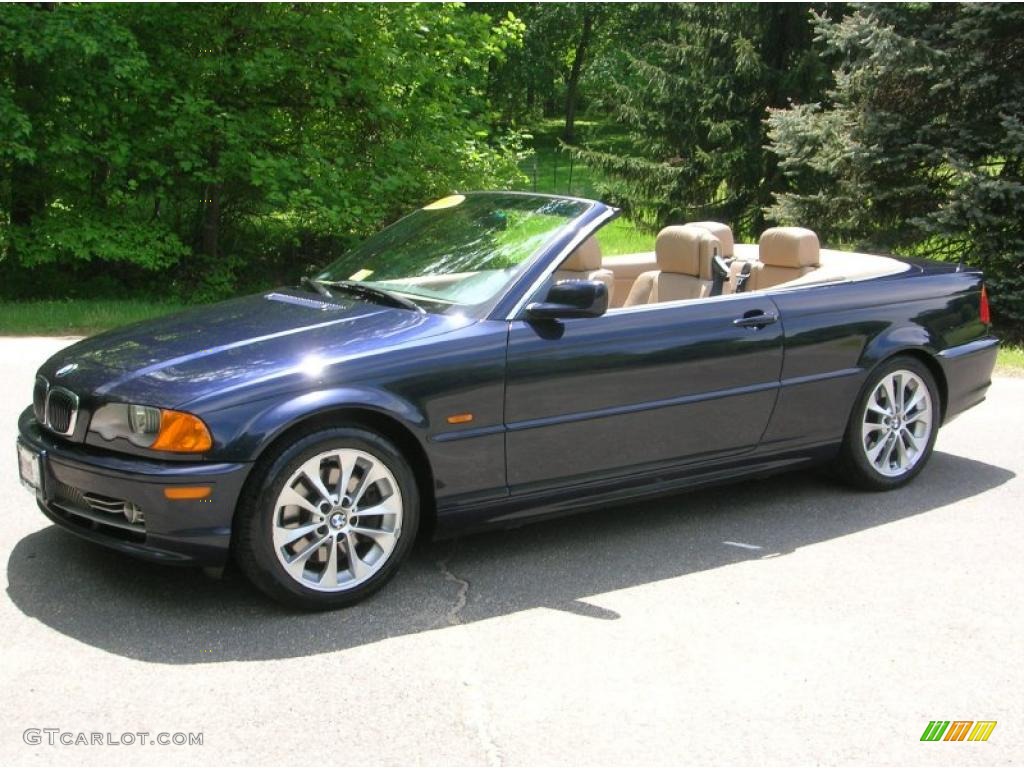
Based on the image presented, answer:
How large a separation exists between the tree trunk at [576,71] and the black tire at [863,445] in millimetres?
41079

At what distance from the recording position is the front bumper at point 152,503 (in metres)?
4.14

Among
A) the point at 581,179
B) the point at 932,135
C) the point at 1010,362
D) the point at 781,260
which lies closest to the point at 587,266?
the point at 781,260

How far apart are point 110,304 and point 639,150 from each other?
9941 millimetres

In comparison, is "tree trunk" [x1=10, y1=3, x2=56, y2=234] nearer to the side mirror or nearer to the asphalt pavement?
the asphalt pavement

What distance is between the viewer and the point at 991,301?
1238 cm

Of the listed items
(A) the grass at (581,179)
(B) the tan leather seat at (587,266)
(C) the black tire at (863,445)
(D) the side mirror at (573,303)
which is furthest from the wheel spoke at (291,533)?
(C) the black tire at (863,445)

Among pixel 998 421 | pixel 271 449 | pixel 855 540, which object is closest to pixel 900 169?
pixel 998 421

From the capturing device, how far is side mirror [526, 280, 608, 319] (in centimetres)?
484

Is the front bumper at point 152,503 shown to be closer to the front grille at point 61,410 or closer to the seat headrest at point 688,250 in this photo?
the front grille at point 61,410

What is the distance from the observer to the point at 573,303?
486 centimetres

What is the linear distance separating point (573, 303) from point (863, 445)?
80.7 inches

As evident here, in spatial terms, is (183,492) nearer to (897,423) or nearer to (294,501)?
(294,501)

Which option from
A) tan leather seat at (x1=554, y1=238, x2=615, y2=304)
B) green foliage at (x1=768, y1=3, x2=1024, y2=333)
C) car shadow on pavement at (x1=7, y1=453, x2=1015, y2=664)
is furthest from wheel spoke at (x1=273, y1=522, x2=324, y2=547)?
green foliage at (x1=768, y1=3, x2=1024, y2=333)

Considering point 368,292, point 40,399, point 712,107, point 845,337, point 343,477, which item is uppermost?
point 712,107
